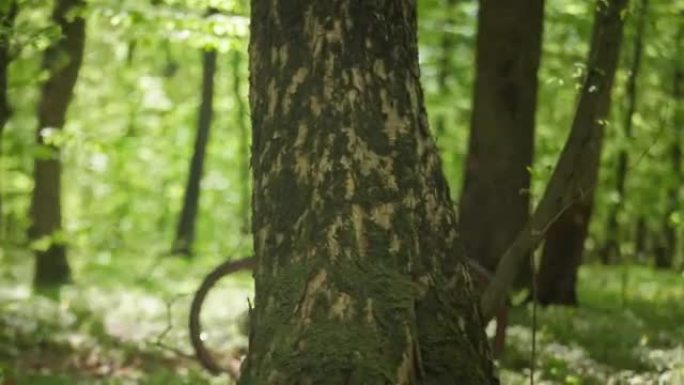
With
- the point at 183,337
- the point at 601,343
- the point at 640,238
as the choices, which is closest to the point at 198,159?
the point at 183,337

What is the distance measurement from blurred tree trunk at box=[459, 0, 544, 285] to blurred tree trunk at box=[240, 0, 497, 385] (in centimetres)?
747

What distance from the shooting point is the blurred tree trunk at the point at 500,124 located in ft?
40.3

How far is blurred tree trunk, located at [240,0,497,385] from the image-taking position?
4.62 m

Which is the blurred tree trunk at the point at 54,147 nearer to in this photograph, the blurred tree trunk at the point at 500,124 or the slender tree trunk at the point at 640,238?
the blurred tree trunk at the point at 500,124

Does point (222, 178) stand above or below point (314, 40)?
below

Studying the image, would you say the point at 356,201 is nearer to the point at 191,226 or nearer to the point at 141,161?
the point at 191,226

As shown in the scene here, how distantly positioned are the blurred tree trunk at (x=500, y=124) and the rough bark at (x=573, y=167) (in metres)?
4.79

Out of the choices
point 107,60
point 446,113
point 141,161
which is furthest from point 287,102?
point 141,161

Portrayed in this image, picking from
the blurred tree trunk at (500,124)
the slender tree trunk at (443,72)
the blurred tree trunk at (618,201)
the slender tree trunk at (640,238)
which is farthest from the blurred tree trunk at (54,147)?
the slender tree trunk at (640,238)

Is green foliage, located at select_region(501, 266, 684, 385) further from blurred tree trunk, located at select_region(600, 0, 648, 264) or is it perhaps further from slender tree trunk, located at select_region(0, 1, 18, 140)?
slender tree trunk, located at select_region(0, 1, 18, 140)

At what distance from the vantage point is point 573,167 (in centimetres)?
709

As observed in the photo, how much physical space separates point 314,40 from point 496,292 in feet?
9.74

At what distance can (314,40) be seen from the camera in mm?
4848

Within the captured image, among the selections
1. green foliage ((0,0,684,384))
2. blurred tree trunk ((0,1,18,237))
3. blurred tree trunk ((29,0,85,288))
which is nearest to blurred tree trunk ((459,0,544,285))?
green foliage ((0,0,684,384))
